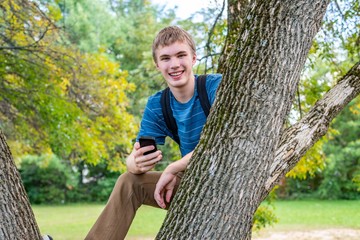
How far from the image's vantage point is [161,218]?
20312 mm

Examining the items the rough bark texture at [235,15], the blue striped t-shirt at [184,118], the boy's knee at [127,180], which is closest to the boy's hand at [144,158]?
the boy's knee at [127,180]

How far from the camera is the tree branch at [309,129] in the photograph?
8.63ft

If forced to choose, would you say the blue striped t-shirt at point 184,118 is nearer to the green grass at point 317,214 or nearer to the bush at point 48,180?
the green grass at point 317,214

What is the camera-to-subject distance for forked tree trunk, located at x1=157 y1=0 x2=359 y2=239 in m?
2.19

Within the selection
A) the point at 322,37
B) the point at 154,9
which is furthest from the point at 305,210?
the point at 322,37

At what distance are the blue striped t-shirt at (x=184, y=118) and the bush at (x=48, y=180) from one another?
22.8 m

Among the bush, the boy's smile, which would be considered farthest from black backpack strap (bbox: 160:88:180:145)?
the bush

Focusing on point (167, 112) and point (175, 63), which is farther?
point (167, 112)

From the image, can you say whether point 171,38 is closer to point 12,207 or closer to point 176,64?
point 176,64

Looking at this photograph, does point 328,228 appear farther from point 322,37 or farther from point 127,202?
point 127,202

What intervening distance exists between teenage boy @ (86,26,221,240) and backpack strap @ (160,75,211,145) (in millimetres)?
23

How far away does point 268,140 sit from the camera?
2.24m

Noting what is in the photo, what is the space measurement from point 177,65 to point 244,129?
71cm

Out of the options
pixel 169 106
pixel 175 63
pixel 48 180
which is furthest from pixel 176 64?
pixel 48 180
